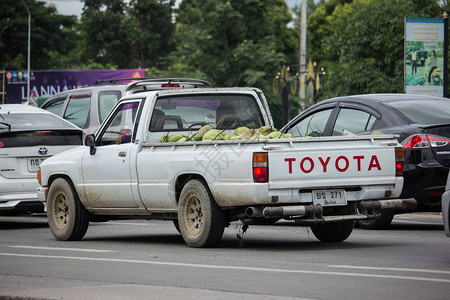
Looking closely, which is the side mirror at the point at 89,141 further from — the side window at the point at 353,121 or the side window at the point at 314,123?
the side window at the point at 353,121

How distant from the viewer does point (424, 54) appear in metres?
25.1

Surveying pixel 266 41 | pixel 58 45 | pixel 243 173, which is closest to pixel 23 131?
pixel 243 173

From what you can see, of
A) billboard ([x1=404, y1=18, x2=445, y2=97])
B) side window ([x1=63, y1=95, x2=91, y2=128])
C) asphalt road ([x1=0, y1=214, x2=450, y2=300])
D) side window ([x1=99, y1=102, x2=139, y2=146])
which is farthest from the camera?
billboard ([x1=404, y1=18, x2=445, y2=97])

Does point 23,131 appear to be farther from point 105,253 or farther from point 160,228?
point 105,253

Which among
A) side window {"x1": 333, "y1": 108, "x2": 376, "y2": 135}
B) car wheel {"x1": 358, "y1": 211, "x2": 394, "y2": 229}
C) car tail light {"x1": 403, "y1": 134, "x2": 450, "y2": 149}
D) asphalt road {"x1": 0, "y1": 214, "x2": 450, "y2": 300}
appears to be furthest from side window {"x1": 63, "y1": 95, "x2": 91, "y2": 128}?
car tail light {"x1": 403, "y1": 134, "x2": 450, "y2": 149}

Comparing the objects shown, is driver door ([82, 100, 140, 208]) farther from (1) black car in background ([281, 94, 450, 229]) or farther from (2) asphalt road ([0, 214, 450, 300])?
(1) black car in background ([281, 94, 450, 229])

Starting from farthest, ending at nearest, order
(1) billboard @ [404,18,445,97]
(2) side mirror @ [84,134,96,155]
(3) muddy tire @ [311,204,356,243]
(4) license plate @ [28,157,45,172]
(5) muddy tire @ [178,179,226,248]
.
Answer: (1) billboard @ [404,18,445,97] → (4) license plate @ [28,157,45,172] → (2) side mirror @ [84,134,96,155] → (3) muddy tire @ [311,204,356,243] → (5) muddy tire @ [178,179,226,248]

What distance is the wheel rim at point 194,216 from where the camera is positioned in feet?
36.0

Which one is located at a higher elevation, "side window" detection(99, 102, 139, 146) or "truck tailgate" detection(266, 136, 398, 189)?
"side window" detection(99, 102, 139, 146)

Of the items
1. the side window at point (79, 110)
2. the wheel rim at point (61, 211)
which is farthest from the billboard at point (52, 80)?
the wheel rim at point (61, 211)

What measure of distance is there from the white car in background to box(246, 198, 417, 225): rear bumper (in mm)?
5462

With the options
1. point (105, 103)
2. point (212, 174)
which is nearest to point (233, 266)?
point (212, 174)

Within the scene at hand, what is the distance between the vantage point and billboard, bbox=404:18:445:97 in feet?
81.7

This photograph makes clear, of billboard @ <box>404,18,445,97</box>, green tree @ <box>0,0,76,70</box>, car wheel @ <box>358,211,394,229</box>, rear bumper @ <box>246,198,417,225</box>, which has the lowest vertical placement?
car wheel @ <box>358,211,394,229</box>
